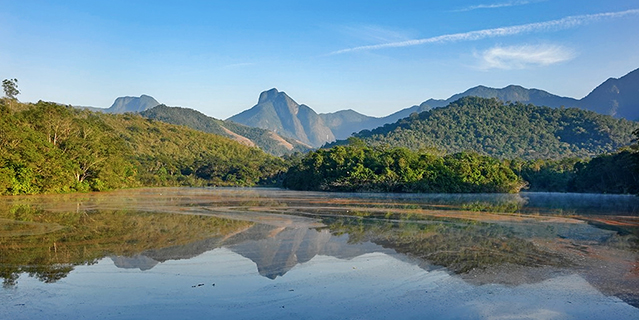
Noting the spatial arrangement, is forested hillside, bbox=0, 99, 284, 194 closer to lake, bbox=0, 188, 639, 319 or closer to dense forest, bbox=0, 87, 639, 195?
dense forest, bbox=0, 87, 639, 195

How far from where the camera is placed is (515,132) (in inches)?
6348

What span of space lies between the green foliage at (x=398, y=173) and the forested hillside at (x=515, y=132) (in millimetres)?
66725

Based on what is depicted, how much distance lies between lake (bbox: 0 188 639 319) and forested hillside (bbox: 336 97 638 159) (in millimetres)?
126935

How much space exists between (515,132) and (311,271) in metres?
163

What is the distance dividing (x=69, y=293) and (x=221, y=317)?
11.6ft

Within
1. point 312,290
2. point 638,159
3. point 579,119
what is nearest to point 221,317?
point 312,290

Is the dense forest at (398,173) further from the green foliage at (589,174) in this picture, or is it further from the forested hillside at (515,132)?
the forested hillside at (515,132)

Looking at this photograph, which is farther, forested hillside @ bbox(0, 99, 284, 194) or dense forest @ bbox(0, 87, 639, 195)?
dense forest @ bbox(0, 87, 639, 195)

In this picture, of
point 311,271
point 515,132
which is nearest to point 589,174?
point 515,132

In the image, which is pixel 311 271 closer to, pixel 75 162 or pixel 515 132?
pixel 75 162

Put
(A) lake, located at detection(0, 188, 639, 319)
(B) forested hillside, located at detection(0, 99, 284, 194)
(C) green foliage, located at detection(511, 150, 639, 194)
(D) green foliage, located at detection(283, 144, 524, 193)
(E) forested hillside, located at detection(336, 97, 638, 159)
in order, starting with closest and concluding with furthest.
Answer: (A) lake, located at detection(0, 188, 639, 319) < (B) forested hillside, located at detection(0, 99, 284, 194) < (C) green foliage, located at detection(511, 150, 639, 194) < (D) green foliage, located at detection(283, 144, 524, 193) < (E) forested hillside, located at detection(336, 97, 638, 159)

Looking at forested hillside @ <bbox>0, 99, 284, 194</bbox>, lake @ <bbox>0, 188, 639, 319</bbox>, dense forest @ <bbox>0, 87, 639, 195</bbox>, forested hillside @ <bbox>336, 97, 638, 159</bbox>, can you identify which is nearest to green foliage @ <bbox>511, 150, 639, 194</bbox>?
dense forest @ <bbox>0, 87, 639, 195</bbox>

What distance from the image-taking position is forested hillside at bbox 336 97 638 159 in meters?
150

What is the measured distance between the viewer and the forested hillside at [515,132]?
493 ft
